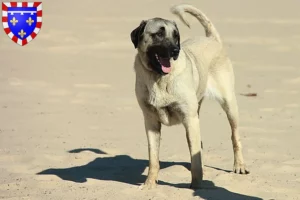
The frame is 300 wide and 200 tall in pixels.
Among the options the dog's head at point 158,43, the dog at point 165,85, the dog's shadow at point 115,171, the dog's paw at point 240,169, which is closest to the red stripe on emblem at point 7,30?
the dog's shadow at point 115,171

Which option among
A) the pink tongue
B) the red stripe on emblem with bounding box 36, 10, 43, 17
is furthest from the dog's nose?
the red stripe on emblem with bounding box 36, 10, 43, 17

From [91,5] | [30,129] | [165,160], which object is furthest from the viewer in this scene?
[91,5]

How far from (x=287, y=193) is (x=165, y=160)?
1778mm

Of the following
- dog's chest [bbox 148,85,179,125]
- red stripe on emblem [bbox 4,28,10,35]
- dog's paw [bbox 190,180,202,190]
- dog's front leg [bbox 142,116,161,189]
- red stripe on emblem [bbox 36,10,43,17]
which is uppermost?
dog's chest [bbox 148,85,179,125]

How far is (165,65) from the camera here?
5.62 meters

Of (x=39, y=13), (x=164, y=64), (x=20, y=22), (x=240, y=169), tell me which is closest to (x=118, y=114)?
(x=240, y=169)

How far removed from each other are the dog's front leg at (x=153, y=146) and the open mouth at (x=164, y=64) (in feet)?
1.79

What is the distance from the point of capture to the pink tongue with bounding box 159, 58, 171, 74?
5586mm

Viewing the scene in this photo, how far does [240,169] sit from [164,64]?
1.49 meters

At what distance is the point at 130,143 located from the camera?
7.91 metres

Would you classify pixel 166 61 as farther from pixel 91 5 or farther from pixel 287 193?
pixel 91 5

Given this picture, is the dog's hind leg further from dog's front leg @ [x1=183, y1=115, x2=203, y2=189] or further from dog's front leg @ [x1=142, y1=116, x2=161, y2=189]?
dog's front leg @ [x1=142, y1=116, x2=161, y2=189]

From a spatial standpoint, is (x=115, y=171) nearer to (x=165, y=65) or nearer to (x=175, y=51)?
(x=165, y=65)

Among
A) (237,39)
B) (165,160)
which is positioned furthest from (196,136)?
(237,39)
